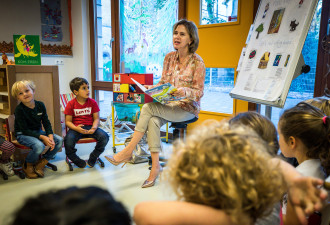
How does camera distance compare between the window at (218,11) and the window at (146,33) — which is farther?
the window at (146,33)

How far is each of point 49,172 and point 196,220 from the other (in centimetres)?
246

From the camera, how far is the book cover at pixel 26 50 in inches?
117

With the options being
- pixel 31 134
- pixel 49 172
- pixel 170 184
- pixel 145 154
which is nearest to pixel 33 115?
pixel 31 134

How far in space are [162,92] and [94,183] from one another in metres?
0.98

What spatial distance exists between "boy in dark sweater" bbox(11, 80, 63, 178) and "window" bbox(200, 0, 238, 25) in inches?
82.3

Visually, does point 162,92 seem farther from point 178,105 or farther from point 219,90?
point 219,90

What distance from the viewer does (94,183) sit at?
2486 mm

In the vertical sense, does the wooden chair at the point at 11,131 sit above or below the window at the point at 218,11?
below

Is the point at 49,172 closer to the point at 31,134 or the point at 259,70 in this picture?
the point at 31,134

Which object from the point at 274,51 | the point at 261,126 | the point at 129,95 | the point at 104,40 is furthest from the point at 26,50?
the point at 261,126

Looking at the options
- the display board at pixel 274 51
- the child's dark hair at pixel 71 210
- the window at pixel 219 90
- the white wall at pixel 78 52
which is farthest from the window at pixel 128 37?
the child's dark hair at pixel 71 210

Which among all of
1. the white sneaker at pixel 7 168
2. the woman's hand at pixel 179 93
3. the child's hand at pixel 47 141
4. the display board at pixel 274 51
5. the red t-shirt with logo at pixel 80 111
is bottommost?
the white sneaker at pixel 7 168

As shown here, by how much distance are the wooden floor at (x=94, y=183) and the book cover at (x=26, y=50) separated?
110cm

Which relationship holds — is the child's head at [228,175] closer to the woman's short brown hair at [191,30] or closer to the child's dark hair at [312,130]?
the child's dark hair at [312,130]
